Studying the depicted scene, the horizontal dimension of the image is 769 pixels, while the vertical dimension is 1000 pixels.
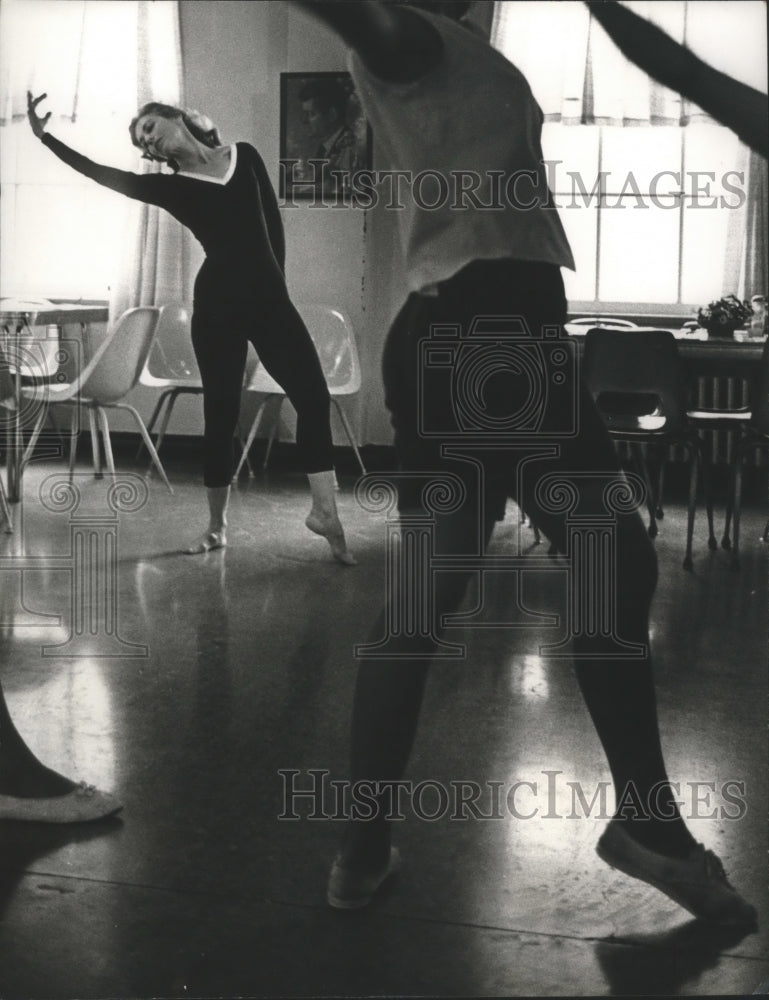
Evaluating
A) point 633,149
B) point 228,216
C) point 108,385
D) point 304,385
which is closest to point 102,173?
point 228,216

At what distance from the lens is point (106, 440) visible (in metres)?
1.62

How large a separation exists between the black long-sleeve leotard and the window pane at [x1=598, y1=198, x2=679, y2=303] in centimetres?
43

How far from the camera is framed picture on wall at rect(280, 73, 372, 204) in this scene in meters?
1.50

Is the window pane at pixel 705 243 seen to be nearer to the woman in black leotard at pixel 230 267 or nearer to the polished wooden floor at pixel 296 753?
the polished wooden floor at pixel 296 753

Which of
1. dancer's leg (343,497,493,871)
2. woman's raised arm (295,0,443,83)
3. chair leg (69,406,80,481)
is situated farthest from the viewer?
chair leg (69,406,80,481)

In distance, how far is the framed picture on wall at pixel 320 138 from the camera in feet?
4.92

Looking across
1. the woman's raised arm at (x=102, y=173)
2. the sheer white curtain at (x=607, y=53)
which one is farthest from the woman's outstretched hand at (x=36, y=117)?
the sheer white curtain at (x=607, y=53)

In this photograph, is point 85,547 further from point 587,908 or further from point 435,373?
point 587,908

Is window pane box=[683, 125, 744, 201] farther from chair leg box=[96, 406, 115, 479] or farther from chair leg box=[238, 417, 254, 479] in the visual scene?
chair leg box=[96, 406, 115, 479]

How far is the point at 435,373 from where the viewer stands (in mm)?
1503

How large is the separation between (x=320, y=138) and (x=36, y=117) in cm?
39

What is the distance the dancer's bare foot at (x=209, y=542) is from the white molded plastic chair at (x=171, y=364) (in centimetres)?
16

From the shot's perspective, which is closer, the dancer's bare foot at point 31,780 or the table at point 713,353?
the table at point 713,353

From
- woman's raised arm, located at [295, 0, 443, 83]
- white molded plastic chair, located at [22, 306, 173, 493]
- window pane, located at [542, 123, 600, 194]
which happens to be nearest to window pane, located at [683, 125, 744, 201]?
window pane, located at [542, 123, 600, 194]
